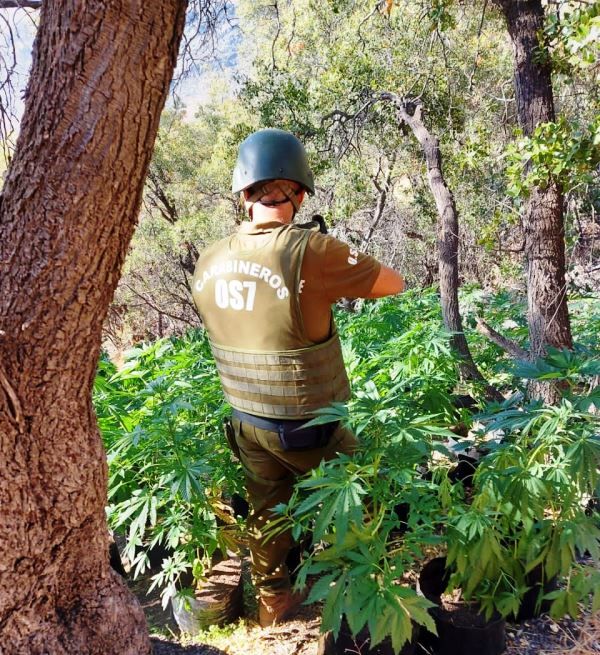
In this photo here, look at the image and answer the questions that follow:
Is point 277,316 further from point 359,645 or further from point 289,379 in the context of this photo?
point 359,645

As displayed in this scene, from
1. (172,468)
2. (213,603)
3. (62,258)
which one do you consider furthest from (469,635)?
(62,258)

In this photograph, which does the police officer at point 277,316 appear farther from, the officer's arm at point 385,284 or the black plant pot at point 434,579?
the black plant pot at point 434,579

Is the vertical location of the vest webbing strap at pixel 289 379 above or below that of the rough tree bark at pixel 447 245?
below

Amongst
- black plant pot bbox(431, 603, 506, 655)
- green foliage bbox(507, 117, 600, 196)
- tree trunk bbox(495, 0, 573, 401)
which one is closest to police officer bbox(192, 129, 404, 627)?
black plant pot bbox(431, 603, 506, 655)

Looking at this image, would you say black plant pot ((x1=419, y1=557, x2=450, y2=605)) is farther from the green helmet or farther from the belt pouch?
the green helmet

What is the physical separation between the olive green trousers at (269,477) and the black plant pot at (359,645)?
0.43m

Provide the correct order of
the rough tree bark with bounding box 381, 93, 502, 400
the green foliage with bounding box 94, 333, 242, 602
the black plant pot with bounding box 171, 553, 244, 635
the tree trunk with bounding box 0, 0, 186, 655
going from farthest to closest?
1. the rough tree bark with bounding box 381, 93, 502, 400
2. the black plant pot with bounding box 171, 553, 244, 635
3. the green foliage with bounding box 94, 333, 242, 602
4. the tree trunk with bounding box 0, 0, 186, 655

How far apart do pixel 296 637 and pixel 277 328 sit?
1.40 metres

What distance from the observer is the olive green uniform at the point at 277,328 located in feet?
6.52

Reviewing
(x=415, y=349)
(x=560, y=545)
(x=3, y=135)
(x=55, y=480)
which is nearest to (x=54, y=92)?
(x=3, y=135)

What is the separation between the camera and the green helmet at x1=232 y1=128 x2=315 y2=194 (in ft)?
7.11

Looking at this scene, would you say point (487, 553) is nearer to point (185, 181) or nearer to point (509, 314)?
point (509, 314)

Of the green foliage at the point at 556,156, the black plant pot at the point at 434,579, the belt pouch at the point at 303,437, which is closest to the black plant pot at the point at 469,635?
the black plant pot at the point at 434,579

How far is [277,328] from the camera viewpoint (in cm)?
204
